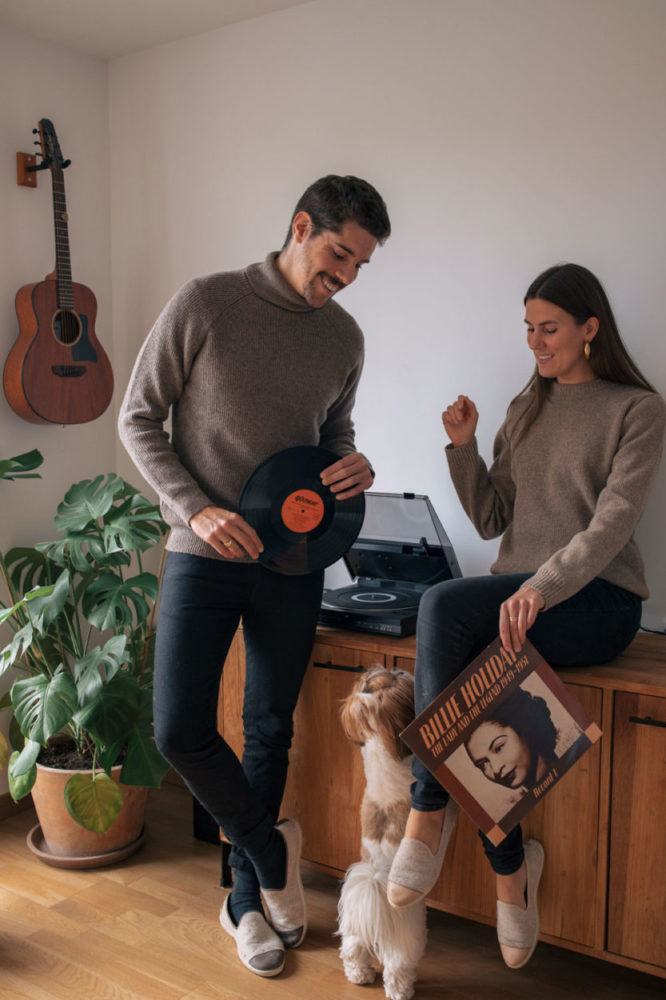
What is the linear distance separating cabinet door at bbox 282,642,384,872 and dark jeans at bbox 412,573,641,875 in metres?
0.29

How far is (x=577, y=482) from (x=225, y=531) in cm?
74

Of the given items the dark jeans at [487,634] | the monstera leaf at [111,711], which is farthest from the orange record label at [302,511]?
the monstera leaf at [111,711]

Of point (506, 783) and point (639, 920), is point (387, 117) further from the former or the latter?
point (639, 920)

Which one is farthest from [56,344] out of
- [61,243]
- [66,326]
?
[61,243]

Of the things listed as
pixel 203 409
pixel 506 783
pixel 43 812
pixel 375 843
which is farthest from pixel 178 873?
pixel 203 409

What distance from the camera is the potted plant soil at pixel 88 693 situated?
2.29 meters

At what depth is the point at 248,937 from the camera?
196 cm

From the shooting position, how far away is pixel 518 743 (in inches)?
67.6

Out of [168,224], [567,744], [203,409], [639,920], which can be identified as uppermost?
[168,224]

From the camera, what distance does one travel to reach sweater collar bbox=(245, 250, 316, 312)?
189 cm

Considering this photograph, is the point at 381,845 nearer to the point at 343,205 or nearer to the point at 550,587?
the point at 550,587

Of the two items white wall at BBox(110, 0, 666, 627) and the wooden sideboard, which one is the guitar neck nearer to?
white wall at BBox(110, 0, 666, 627)

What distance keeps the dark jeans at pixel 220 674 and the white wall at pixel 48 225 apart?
3.42 feet

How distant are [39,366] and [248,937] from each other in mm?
1602
